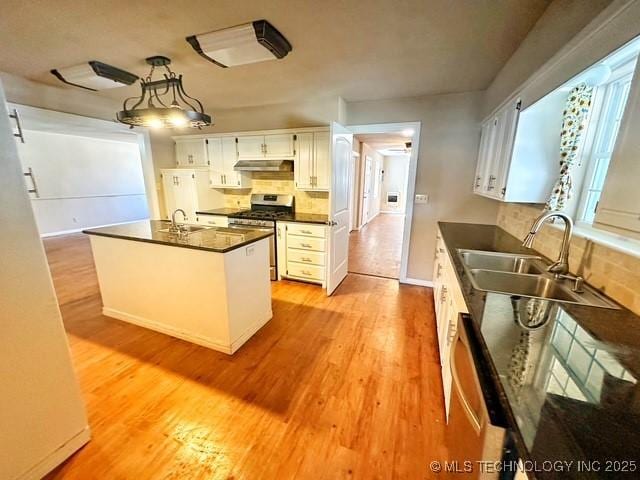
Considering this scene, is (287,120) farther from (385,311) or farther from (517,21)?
(385,311)

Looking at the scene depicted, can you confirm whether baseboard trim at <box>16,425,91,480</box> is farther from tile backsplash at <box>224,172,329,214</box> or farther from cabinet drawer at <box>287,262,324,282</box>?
tile backsplash at <box>224,172,329,214</box>

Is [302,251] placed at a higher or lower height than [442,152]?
lower

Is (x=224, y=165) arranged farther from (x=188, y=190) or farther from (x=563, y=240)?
(x=563, y=240)

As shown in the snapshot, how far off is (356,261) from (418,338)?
228 centimetres

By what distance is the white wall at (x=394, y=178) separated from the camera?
10.1 meters

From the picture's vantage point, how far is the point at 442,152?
10.5 feet

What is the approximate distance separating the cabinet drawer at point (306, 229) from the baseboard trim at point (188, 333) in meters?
1.18

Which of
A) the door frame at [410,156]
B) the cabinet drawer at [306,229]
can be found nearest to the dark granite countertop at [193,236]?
the cabinet drawer at [306,229]

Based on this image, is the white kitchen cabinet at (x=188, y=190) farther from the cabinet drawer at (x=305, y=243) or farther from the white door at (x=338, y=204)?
the white door at (x=338, y=204)

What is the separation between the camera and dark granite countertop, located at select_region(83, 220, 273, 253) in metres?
2.03

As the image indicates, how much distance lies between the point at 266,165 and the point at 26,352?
3.00 m

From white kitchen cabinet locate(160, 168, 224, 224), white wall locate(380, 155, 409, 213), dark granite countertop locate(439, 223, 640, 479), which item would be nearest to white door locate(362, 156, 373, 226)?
A: white wall locate(380, 155, 409, 213)

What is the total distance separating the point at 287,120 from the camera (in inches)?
148

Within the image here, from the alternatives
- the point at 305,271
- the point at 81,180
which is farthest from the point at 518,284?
the point at 81,180
